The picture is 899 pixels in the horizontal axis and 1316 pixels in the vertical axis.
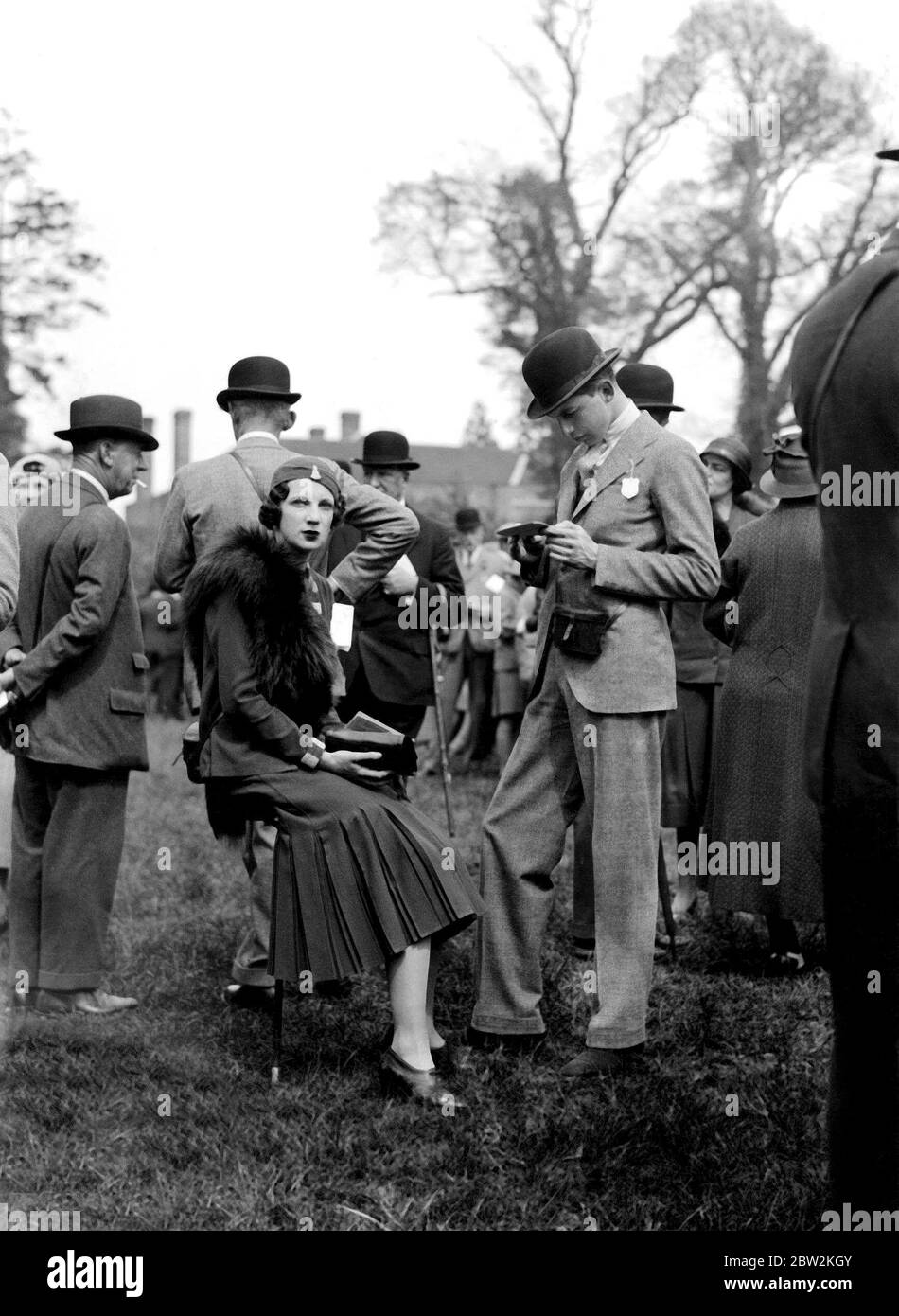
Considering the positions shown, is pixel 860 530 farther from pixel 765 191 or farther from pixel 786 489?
pixel 765 191

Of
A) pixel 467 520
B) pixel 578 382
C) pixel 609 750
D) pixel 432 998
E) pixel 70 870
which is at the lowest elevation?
pixel 432 998

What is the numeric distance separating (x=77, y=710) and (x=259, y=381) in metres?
1.41

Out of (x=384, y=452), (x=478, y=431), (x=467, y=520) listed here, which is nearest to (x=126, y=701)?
(x=384, y=452)

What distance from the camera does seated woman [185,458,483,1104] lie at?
4.87 meters

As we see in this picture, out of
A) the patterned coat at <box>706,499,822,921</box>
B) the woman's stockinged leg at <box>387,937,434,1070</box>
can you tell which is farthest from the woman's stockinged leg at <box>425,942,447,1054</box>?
the patterned coat at <box>706,499,822,921</box>

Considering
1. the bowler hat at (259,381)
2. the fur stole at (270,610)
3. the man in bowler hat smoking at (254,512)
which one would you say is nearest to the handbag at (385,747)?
the fur stole at (270,610)

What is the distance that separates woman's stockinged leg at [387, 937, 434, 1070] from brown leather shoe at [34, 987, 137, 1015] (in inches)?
59.5

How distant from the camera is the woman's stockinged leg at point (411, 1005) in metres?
4.85

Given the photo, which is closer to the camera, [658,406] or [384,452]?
[658,406]

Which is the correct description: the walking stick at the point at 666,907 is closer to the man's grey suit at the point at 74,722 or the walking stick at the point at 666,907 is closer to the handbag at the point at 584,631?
the handbag at the point at 584,631

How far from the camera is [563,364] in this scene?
5.07 meters

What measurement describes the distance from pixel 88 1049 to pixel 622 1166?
6.57 feet

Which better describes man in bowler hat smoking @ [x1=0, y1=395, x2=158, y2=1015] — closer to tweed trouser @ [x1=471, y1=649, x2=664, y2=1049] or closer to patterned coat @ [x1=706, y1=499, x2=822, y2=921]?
tweed trouser @ [x1=471, y1=649, x2=664, y2=1049]

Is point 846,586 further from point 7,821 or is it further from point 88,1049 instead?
point 7,821
